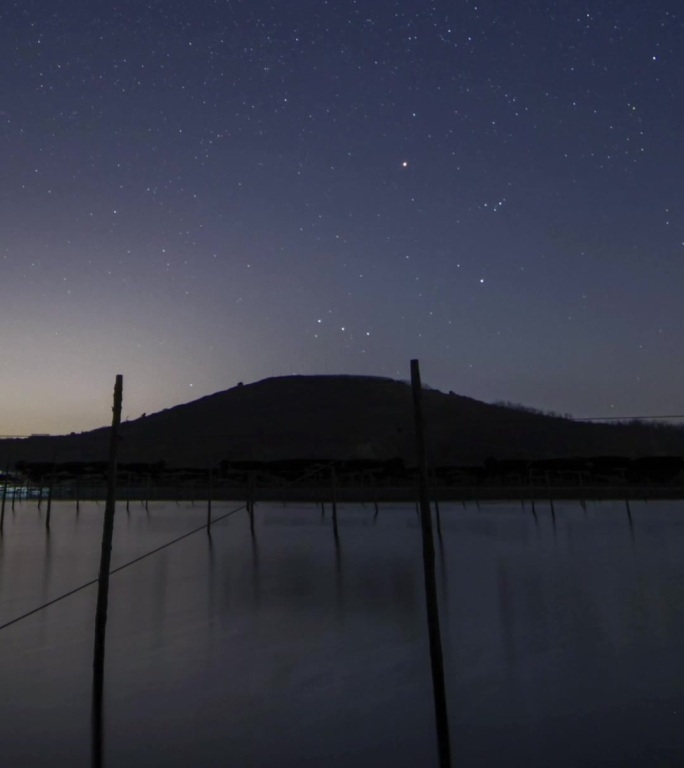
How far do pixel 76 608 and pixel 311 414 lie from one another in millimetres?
128420

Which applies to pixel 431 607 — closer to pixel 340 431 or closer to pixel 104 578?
pixel 104 578

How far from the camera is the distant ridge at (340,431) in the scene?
357 feet

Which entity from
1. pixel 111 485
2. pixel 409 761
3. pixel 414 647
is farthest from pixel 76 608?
pixel 409 761

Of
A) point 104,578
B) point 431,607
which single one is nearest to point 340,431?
point 104,578

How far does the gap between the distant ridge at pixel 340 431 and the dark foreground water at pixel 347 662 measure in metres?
68.4

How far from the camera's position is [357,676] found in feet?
29.6

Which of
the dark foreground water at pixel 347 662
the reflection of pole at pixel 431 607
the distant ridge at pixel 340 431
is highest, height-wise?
the distant ridge at pixel 340 431

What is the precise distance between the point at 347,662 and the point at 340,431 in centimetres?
11286

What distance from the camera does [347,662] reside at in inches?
381

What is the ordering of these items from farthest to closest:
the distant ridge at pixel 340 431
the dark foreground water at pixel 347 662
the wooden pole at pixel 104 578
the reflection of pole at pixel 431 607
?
the distant ridge at pixel 340 431, the wooden pole at pixel 104 578, the dark foreground water at pixel 347 662, the reflection of pole at pixel 431 607

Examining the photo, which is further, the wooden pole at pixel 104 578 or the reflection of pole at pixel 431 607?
the wooden pole at pixel 104 578

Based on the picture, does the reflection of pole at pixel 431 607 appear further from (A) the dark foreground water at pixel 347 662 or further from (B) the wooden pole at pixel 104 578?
(B) the wooden pole at pixel 104 578

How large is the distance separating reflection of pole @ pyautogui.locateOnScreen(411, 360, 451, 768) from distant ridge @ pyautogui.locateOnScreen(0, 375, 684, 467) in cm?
7830

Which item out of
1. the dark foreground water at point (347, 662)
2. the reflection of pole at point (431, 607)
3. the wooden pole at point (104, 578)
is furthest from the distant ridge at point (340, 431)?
the reflection of pole at point (431, 607)
